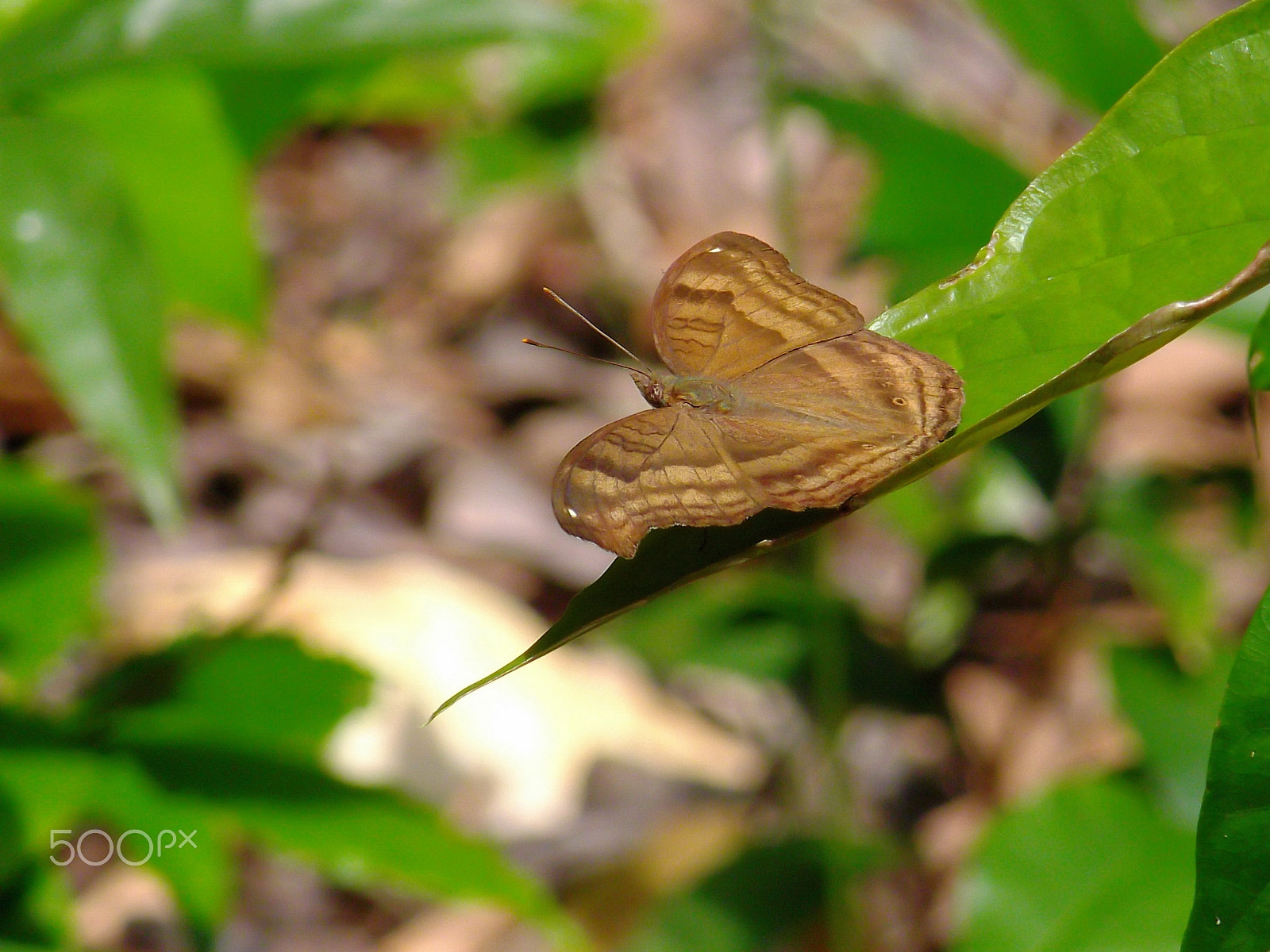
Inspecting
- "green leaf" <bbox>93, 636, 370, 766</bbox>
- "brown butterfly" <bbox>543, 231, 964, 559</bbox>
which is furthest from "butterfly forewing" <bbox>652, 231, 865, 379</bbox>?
"green leaf" <bbox>93, 636, 370, 766</bbox>

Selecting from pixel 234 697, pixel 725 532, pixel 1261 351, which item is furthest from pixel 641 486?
pixel 234 697

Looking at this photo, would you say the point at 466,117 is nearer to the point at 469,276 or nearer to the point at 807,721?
the point at 469,276

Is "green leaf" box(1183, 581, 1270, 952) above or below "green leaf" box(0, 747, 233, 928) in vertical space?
below

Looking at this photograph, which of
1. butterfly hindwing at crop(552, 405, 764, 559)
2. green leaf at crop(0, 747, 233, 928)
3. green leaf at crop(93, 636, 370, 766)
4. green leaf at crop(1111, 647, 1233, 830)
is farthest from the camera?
green leaf at crop(1111, 647, 1233, 830)

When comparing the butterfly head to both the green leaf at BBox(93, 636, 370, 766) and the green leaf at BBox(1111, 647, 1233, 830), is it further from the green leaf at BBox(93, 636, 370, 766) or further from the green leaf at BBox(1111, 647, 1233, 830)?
the green leaf at BBox(1111, 647, 1233, 830)

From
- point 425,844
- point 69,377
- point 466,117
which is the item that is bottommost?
point 425,844

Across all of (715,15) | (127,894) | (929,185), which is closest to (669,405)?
(929,185)
